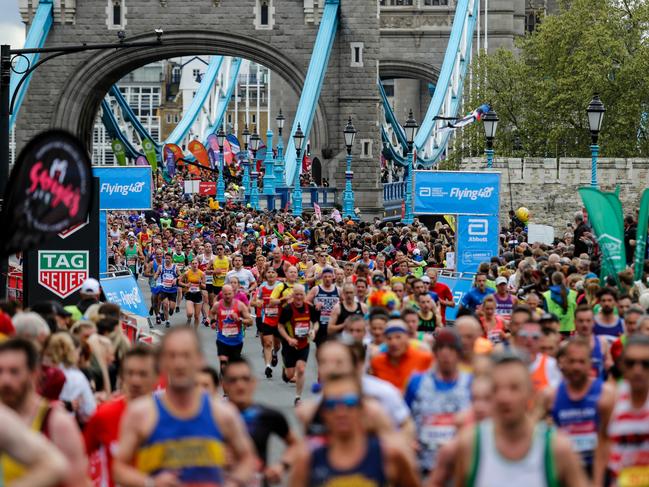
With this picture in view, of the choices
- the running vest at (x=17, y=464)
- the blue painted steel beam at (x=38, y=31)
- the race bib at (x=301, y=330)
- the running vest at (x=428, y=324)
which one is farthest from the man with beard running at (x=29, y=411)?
the blue painted steel beam at (x=38, y=31)

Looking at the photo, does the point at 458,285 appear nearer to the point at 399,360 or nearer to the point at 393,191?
the point at 399,360

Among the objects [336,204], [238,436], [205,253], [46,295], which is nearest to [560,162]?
[336,204]

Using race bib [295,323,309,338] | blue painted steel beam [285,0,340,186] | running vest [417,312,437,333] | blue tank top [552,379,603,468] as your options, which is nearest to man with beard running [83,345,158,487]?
blue tank top [552,379,603,468]

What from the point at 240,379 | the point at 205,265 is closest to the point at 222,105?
the point at 205,265

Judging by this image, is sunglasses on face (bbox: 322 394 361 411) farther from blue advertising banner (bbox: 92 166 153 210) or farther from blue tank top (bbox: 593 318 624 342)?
blue advertising banner (bbox: 92 166 153 210)

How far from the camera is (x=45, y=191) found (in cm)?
1158

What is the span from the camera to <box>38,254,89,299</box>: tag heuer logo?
1866 cm

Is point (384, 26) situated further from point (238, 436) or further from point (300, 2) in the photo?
point (238, 436)

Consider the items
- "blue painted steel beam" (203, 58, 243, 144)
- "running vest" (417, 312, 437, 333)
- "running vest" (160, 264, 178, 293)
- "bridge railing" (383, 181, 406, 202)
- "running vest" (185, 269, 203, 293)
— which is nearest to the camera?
"running vest" (417, 312, 437, 333)

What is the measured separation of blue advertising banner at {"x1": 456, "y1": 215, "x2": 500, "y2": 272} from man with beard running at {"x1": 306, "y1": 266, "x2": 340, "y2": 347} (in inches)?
212

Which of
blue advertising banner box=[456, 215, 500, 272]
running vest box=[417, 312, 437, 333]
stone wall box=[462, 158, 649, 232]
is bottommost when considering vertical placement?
running vest box=[417, 312, 437, 333]

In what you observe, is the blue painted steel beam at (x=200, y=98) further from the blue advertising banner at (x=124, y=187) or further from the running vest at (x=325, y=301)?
the running vest at (x=325, y=301)

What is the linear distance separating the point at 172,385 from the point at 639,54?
1819 inches

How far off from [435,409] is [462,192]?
46.5 ft
